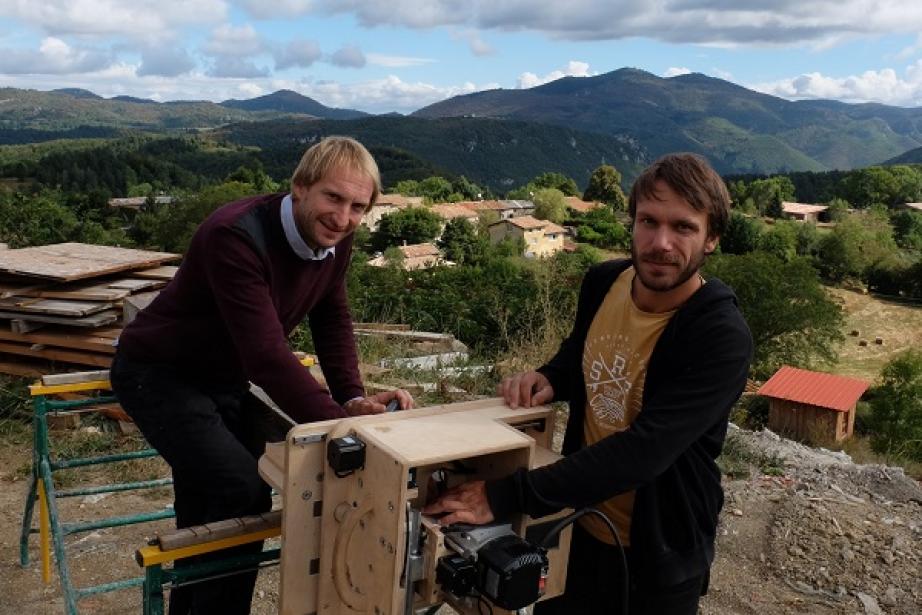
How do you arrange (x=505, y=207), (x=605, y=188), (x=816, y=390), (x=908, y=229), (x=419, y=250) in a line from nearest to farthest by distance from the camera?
(x=816, y=390)
(x=419, y=250)
(x=908, y=229)
(x=505, y=207)
(x=605, y=188)

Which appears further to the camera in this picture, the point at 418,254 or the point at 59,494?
the point at 418,254

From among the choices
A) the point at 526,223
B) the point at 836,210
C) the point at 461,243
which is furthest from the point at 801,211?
the point at 461,243

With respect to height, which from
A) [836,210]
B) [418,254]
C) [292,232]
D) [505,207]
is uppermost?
[292,232]

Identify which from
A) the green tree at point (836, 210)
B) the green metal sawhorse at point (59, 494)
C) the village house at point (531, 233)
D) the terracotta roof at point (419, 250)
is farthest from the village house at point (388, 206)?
the green metal sawhorse at point (59, 494)

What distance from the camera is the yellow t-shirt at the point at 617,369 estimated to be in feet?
6.33

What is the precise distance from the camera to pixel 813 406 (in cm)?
1897

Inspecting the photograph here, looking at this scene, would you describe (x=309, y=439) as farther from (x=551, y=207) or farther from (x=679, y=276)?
(x=551, y=207)

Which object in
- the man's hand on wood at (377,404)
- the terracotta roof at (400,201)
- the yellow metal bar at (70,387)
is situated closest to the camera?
the man's hand on wood at (377,404)

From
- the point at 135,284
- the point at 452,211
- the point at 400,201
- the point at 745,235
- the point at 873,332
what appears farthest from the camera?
the point at 400,201

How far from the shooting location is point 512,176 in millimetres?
148500

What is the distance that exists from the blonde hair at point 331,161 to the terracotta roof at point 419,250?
139 feet

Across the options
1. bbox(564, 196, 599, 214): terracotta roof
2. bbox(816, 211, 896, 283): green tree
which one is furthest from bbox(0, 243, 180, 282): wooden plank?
bbox(564, 196, 599, 214): terracotta roof

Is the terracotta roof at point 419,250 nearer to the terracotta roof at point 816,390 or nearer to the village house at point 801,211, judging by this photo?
the terracotta roof at point 816,390

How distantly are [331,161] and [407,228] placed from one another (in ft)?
176
